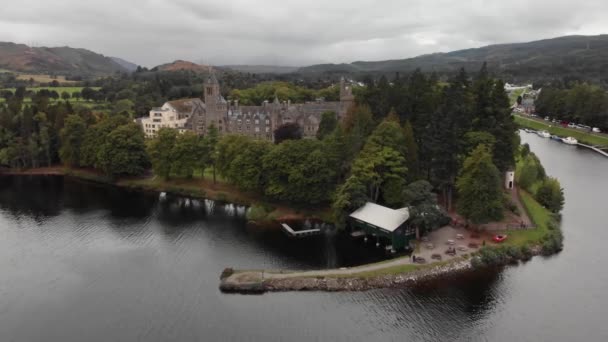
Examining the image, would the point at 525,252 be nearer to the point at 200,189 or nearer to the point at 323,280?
the point at 323,280

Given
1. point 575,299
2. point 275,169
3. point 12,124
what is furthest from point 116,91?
point 575,299

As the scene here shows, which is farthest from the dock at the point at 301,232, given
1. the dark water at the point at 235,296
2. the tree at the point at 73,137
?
the tree at the point at 73,137

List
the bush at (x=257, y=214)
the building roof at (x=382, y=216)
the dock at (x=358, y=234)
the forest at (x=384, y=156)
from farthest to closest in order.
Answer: the bush at (x=257, y=214) → the dock at (x=358, y=234) → the forest at (x=384, y=156) → the building roof at (x=382, y=216)

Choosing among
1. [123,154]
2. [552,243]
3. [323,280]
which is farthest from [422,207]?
[123,154]

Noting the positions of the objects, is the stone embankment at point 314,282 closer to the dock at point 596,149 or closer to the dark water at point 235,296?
the dark water at point 235,296

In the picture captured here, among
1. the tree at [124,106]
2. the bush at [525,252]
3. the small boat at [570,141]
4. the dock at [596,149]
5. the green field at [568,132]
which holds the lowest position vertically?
the bush at [525,252]

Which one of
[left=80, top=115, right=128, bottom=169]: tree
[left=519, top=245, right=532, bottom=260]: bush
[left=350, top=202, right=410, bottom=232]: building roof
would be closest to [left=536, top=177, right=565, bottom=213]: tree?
[left=519, top=245, right=532, bottom=260]: bush

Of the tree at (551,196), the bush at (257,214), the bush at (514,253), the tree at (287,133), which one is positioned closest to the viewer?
the bush at (514,253)
